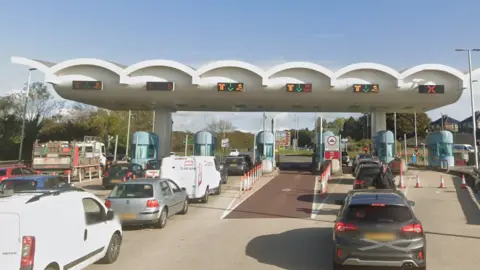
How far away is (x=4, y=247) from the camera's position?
535 cm

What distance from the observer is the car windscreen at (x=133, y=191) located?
12.1 metres

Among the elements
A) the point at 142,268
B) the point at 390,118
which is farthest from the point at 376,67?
→ the point at 390,118

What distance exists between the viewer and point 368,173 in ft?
56.2

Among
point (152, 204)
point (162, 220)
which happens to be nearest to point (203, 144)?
point (162, 220)

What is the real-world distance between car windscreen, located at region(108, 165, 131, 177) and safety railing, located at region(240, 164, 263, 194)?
6.27m

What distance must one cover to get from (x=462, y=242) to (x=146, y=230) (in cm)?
783

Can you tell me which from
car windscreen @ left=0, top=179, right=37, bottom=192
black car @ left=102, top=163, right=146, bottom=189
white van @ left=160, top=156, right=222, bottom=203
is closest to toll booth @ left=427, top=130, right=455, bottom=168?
black car @ left=102, top=163, right=146, bottom=189

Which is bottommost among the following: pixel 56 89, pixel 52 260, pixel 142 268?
pixel 142 268

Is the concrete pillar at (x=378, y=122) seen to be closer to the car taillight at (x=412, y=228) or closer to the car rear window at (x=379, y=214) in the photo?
the car rear window at (x=379, y=214)

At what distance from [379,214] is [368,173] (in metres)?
10.1

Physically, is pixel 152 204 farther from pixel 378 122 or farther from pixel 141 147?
pixel 378 122

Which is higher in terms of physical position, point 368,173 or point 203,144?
point 203,144

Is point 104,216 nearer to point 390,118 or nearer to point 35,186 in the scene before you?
point 35,186

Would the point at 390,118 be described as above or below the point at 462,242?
above
